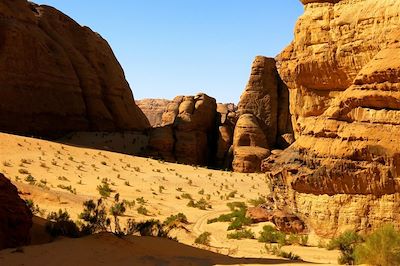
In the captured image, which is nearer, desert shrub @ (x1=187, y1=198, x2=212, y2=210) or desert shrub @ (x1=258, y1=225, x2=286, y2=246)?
desert shrub @ (x1=258, y1=225, x2=286, y2=246)

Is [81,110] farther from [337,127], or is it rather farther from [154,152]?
[337,127]

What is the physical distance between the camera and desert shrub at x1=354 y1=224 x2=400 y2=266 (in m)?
7.75

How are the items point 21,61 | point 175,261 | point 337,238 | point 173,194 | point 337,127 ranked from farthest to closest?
point 21,61 → point 173,194 → point 337,127 → point 337,238 → point 175,261

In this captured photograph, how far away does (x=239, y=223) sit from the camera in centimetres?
1501

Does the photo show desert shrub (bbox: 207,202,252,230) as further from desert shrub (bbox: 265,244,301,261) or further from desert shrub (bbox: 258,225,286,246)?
desert shrub (bbox: 265,244,301,261)

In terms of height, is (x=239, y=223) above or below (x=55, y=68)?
below

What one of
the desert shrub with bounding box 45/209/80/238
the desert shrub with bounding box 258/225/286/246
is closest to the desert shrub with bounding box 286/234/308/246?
the desert shrub with bounding box 258/225/286/246

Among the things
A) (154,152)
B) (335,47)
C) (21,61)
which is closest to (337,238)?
(335,47)

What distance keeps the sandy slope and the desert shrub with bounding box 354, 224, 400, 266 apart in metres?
2.10

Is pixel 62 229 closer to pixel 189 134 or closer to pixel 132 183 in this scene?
pixel 132 183

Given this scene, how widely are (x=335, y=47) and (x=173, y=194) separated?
13.0 metres

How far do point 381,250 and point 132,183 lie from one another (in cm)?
1819

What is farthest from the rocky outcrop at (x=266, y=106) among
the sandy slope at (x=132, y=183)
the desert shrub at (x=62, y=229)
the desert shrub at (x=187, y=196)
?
the desert shrub at (x=62, y=229)

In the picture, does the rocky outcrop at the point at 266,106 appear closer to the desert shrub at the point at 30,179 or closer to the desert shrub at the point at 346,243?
the desert shrub at the point at 30,179
